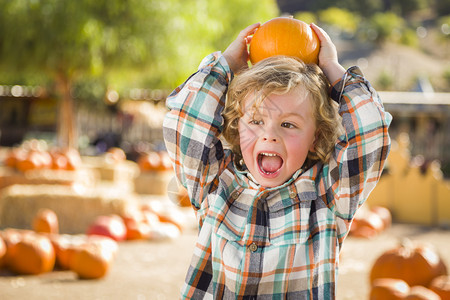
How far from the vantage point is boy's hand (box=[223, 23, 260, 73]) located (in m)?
2.23

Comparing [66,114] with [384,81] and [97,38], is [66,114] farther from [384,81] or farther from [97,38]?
[384,81]

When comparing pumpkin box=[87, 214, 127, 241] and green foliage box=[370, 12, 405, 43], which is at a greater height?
green foliage box=[370, 12, 405, 43]

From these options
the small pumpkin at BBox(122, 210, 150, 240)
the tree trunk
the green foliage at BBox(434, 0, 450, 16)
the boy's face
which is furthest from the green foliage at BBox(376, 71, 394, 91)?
the green foliage at BBox(434, 0, 450, 16)

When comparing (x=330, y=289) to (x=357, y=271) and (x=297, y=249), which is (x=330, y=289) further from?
(x=357, y=271)

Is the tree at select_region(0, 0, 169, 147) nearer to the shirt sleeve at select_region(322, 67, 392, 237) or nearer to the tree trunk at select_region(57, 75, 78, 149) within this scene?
the tree trunk at select_region(57, 75, 78, 149)

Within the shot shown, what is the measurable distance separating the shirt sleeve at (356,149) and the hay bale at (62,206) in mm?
5920

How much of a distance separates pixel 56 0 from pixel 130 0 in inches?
66.6

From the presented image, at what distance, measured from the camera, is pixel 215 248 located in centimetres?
204

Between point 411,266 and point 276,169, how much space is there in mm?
3009

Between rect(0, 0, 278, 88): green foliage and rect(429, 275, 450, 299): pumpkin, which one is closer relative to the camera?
rect(429, 275, 450, 299): pumpkin

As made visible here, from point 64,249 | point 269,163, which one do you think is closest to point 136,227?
point 64,249

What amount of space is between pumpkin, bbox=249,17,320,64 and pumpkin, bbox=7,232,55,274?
3710mm

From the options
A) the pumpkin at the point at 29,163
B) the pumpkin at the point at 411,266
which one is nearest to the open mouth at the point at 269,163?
the pumpkin at the point at 411,266

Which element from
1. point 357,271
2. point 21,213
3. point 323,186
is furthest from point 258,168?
point 21,213
